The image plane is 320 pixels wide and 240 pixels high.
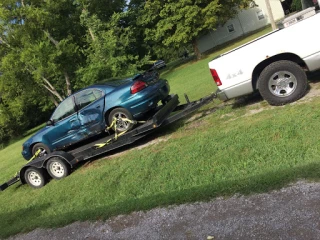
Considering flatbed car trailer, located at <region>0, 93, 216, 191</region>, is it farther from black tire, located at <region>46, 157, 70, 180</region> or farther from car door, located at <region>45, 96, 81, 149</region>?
car door, located at <region>45, 96, 81, 149</region>

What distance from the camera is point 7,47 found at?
108ft

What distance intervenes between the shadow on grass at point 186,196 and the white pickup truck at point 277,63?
9.59 feet

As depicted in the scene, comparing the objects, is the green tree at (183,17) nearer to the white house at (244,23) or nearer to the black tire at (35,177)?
the white house at (244,23)

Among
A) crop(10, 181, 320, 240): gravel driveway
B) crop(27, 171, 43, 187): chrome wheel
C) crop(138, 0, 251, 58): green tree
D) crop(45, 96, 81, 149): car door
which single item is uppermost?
crop(138, 0, 251, 58): green tree

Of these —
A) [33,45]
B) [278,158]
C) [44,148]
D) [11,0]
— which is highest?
[11,0]

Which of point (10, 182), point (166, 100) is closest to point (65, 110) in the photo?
point (10, 182)

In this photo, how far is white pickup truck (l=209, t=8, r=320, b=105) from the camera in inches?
269

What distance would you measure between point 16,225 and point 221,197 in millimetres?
4022

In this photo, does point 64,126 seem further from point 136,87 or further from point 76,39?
point 76,39

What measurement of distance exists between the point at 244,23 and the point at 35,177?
39157 mm

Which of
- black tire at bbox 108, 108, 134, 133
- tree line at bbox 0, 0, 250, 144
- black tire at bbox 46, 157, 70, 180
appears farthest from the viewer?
tree line at bbox 0, 0, 250, 144

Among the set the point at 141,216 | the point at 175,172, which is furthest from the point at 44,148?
the point at 141,216

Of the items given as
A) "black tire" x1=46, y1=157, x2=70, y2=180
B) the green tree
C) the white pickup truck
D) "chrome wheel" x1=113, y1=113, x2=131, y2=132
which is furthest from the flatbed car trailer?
the green tree

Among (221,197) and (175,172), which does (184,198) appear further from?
(175,172)
